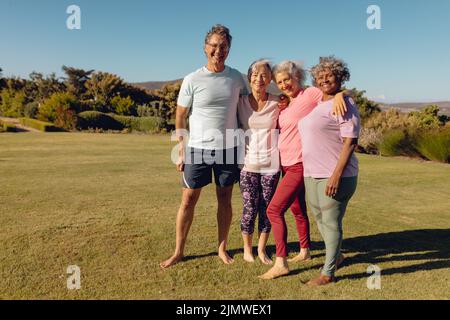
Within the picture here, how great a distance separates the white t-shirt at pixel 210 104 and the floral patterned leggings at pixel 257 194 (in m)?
0.40

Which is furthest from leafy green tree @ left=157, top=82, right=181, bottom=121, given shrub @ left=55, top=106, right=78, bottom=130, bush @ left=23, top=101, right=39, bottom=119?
bush @ left=23, top=101, right=39, bottom=119

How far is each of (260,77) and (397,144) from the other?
13.7 m

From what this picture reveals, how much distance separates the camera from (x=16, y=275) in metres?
3.53

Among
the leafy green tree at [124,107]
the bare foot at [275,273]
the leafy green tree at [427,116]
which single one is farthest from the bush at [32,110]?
the bare foot at [275,273]

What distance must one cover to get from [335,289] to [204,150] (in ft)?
5.52

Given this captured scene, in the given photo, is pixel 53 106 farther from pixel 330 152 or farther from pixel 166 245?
pixel 330 152

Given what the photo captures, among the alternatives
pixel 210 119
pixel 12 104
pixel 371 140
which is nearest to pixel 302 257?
pixel 210 119

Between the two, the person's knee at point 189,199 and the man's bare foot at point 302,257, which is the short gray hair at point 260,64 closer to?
the person's knee at point 189,199

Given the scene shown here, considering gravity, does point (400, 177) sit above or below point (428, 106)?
below

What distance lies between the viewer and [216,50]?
3.58 metres

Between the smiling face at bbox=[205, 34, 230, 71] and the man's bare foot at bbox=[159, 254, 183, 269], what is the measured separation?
6.18 feet

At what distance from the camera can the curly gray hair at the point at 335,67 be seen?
316 cm
